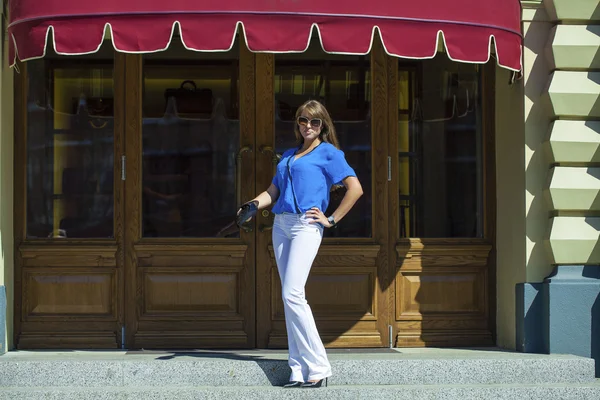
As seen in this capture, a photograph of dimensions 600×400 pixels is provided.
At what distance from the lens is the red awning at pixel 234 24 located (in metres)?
7.14

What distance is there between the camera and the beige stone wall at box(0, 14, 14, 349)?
8.09m

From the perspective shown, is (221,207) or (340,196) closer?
(221,207)

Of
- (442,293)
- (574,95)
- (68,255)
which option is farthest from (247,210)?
(574,95)

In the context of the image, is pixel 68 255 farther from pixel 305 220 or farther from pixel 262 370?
pixel 305 220

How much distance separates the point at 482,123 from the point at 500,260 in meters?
1.10

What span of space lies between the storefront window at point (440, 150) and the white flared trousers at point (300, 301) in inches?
64.8

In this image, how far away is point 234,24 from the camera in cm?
713

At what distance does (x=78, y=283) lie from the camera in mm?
8492

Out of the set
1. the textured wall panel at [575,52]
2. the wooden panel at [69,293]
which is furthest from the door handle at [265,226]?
the textured wall panel at [575,52]

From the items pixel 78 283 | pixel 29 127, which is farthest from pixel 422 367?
pixel 29 127

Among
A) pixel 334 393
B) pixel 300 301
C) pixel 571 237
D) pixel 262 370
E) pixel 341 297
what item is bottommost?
pixel 334 393

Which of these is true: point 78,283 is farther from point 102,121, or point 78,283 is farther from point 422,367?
point 422,367

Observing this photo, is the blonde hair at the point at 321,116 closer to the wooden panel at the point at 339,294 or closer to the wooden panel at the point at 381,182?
the wooden panel at the point at 381,182

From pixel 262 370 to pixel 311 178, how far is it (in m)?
1.37
